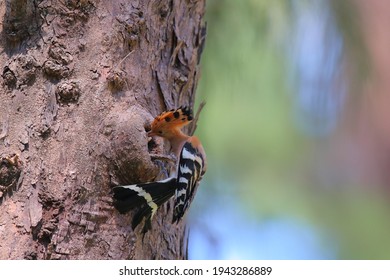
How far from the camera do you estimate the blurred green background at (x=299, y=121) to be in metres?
1.83

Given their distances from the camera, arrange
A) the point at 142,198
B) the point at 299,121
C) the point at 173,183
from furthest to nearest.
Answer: the point at 299,121 → the point at 173,183 → the point at 142,198

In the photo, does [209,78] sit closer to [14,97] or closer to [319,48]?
[319,48]

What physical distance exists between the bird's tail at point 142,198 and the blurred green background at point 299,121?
0.67 m

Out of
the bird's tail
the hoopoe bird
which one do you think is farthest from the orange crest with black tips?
the bird's tail

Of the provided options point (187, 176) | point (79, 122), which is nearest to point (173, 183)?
point (187, 176)

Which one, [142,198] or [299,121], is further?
[299,121]

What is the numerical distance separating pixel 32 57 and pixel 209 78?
85cm

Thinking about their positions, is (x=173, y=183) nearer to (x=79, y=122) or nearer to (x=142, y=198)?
(x=142, y=198)

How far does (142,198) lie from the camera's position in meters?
1.33

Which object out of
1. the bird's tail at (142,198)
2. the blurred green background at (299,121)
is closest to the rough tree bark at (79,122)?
the bird's tail at (142,198)

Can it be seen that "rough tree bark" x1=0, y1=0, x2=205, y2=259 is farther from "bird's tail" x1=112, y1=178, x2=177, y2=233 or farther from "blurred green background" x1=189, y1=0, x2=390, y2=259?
"blurred green background" x1=189, y1=0, x2=390, y2=259

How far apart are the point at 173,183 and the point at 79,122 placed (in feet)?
0.91

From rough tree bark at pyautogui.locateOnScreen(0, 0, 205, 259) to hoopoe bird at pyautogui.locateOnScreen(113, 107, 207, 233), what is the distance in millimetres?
25

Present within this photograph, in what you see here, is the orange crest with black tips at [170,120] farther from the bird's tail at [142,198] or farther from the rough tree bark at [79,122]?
the bird's tail at [142,198]
